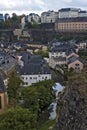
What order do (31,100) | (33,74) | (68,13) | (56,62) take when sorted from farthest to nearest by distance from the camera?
(68,13) → (56,62) → (33,74) → (31,100)

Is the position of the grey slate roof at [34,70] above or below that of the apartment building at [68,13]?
above

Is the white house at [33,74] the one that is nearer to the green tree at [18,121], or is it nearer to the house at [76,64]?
the house at [76,64]

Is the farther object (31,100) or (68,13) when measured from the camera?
(68,13)

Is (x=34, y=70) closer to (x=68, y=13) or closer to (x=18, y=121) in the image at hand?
(x=18, y=121)

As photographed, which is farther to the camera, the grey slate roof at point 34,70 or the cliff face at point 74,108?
the grey slate roof at point 34,70

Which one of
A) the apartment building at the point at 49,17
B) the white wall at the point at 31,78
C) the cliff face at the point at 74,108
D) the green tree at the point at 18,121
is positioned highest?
the cliff face at the point at 74,108

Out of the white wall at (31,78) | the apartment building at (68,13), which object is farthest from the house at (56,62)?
the apartment building at (68,13)

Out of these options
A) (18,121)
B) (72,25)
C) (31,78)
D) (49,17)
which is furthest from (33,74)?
(49,17)

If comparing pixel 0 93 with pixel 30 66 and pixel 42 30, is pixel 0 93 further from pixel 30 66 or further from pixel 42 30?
pixel 42 30

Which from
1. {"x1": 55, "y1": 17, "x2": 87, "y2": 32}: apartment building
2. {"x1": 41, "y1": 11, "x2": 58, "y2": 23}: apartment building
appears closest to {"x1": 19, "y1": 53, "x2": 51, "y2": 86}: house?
{"x1": 55, "y1": 17, "x2": 87, "y2": 32}: apartment building
